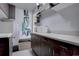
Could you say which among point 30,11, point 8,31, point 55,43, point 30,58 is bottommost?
point 30,58

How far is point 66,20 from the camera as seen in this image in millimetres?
1902

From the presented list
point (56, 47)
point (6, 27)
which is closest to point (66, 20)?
point (56, 47)

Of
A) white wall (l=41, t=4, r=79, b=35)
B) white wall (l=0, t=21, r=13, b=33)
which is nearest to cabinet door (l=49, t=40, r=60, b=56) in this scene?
white wall (l=41, t=4, r=79, b=35)

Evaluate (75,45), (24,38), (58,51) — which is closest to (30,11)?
(24,38)

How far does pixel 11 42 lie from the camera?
4.79ft

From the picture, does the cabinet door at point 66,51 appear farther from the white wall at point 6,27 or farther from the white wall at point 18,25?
the white wall at point 6,27

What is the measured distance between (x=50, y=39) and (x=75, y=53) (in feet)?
1.93

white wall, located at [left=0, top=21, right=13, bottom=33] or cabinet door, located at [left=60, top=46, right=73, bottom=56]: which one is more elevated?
white wall, located at [left=0, top=21, right=13, bottom=33]

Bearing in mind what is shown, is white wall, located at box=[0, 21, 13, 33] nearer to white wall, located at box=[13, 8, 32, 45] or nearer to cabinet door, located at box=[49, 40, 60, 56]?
white wall, located at box=[13, 8, 32, 45]

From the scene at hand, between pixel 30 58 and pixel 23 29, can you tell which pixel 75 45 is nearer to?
pixel 30 58

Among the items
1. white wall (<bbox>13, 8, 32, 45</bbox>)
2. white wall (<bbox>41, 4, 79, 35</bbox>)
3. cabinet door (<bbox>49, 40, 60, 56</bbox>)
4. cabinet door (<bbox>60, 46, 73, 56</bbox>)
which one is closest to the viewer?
cabinet door (<bbox>60, 46, 73, 56</bbox>)

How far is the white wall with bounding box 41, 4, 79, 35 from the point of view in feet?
5.51

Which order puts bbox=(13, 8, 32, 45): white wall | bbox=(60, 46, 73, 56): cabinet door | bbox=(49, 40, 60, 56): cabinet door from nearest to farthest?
1. bbox=(60, 46, 73, 56): cabinet door
2. bbox=(49, 40, 60, 56): cabinet door
3. bbox=(13, 8, 32, 45): white wall

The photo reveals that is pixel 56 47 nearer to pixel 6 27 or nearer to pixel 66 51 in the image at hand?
pixel 66 51
